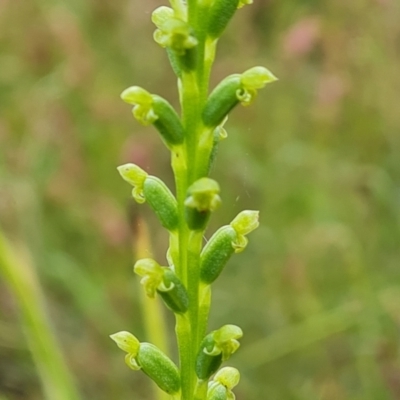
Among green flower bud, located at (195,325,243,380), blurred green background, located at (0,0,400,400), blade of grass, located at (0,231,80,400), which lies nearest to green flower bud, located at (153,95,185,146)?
green flower bud, located at (195,325,243,380)

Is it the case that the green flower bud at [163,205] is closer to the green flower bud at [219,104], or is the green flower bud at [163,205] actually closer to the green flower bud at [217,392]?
the green flower bud at [219,104]

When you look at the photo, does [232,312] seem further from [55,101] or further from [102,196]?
[55,101]

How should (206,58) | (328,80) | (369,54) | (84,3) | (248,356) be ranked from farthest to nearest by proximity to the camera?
(84,3), (328,80), (369,54), (248,356), (206,58)

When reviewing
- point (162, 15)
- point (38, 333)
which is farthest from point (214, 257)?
point (38, 333)

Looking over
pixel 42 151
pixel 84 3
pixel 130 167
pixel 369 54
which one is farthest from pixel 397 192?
pixel 84 3

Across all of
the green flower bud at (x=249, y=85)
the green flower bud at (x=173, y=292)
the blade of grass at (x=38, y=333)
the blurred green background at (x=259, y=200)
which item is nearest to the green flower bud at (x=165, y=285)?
the green flower bud at (x=173, y=292)

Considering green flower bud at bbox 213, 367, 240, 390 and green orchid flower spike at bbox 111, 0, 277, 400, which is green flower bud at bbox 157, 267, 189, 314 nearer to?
green orchid flower spike at bbox 111, 0, 277, 400
